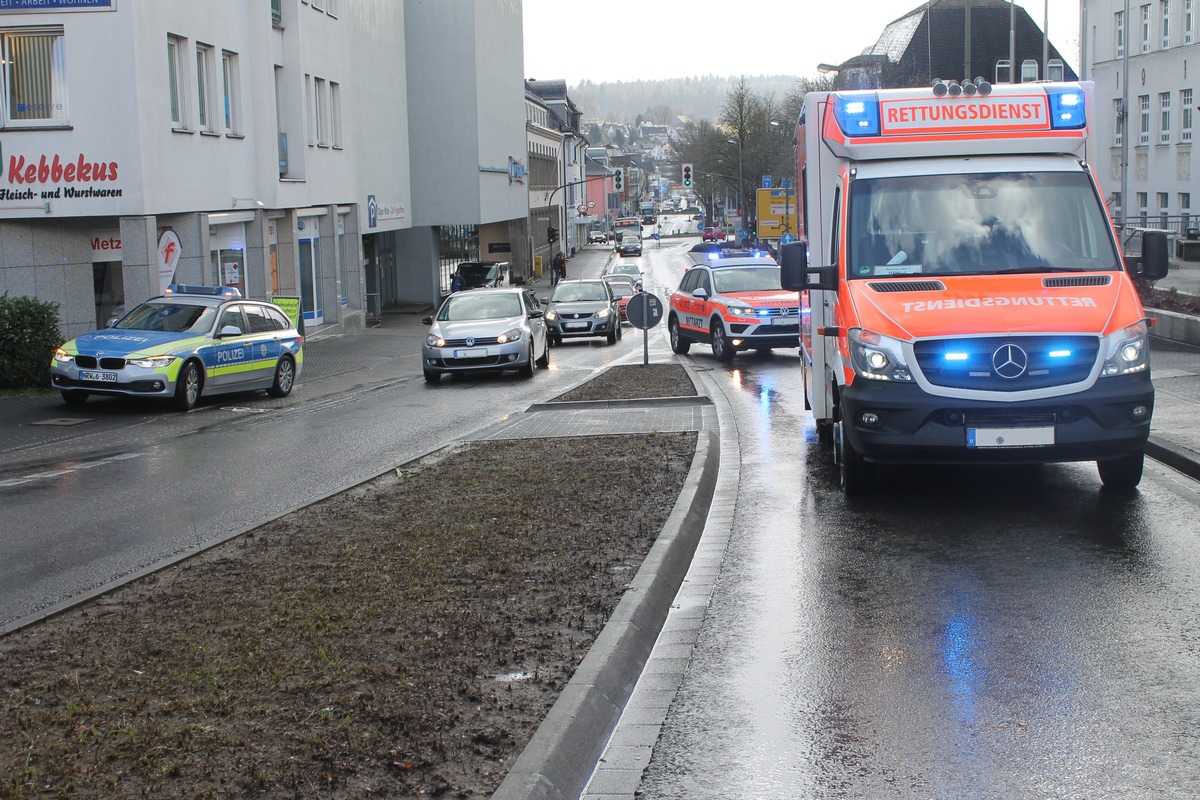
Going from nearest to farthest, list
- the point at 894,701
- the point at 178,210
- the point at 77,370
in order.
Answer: the point at 894,701
the point at 77,370
the point at 178,210

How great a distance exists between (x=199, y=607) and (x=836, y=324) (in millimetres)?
5239

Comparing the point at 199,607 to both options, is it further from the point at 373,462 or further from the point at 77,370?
the point at 77,370

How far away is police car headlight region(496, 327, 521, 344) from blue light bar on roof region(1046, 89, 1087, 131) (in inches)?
538

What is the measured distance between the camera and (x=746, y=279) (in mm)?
25609

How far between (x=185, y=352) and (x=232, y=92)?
13.4 meters

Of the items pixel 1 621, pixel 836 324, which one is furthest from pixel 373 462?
pixel 1 621

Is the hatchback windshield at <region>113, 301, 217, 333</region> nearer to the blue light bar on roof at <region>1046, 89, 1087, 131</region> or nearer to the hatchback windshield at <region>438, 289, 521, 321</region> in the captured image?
the hatchback windshield at <region>438, 289, 521, 321</region>

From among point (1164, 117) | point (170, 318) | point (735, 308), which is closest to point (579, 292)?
point (735, 308)

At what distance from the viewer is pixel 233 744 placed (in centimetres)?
449

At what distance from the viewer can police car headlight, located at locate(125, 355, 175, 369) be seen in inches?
707

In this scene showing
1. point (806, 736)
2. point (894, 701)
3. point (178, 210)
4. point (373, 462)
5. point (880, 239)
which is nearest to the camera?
point (806, 736)

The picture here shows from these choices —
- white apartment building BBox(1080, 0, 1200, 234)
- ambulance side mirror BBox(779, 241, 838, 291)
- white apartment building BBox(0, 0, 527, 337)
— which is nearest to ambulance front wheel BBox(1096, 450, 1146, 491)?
ambulance side mirror BBox(779, 241, 838, 291)

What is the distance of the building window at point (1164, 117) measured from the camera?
5284 centimetres

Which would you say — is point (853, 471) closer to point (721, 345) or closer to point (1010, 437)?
point (1010, 437)
